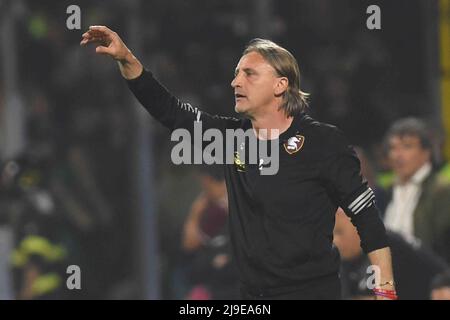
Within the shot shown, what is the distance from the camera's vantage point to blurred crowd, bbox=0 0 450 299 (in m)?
8.46

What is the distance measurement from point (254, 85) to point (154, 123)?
14.0ft

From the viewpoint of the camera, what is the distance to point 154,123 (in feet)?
29.3

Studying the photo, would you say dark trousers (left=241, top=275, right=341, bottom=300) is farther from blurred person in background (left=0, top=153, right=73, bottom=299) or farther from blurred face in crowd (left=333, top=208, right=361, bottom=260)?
blurred person in background (left=0, top=153, right=73, bottom=299)

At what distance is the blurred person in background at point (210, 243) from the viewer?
22.8 feet

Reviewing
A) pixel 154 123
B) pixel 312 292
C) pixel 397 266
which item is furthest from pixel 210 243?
pixel 312 292

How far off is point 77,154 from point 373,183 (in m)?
2.86

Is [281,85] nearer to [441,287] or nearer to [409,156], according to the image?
[441,287]

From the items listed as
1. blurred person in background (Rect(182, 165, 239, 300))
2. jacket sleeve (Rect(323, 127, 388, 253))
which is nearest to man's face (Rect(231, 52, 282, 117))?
jacket sleeve (Rect(323, 127, 388, 253))

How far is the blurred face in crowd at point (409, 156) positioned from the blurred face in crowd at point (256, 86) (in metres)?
3.09

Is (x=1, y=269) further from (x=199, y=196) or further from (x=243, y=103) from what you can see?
(x=243, y=103)

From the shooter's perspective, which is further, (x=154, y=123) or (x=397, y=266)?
(x=154, y=123)

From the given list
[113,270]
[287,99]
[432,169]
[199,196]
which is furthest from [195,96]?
[287,99]

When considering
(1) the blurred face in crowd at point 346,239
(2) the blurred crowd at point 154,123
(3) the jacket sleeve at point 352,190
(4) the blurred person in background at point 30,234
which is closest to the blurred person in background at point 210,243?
(2) the blurred crowd at point 154,123

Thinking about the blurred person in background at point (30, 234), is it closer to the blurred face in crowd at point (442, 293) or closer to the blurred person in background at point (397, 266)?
the blurred person in background at point (397, 266)
